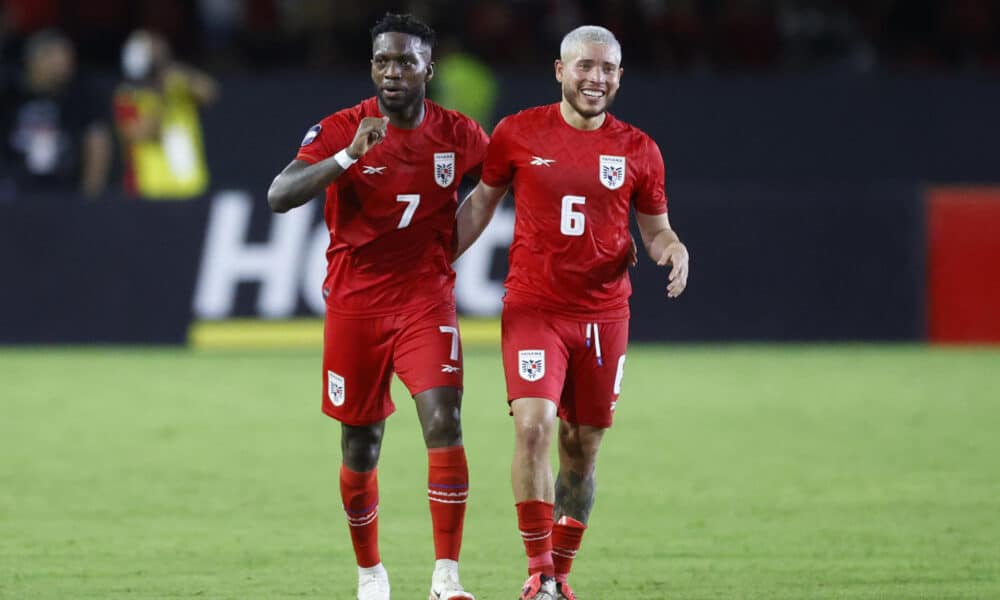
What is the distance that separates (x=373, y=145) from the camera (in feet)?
20.6

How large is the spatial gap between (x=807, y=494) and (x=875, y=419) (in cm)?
308

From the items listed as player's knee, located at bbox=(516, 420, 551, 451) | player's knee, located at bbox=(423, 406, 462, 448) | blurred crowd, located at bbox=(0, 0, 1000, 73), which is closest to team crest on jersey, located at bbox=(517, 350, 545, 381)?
player's knee, located at bbox=(516, 420, 551, 451)

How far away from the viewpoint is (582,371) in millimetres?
6707

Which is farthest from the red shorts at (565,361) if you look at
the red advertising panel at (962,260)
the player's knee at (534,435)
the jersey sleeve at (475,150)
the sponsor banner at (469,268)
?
the red advertising panel at (962,260)

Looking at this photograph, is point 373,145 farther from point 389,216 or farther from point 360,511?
point 360,511

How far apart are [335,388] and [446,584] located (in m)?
0.93

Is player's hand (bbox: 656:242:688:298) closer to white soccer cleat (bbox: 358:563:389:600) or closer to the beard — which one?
the beard

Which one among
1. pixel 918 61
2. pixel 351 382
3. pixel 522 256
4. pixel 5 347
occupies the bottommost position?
pixel 5 347

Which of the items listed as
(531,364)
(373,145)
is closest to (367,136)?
(373,145)

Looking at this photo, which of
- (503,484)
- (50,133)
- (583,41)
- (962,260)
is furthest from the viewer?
(962,260)

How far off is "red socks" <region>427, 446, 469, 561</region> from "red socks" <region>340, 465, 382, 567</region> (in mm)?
347

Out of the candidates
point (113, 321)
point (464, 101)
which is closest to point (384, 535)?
point (113, 321)

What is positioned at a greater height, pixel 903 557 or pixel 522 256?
pixel 522 256

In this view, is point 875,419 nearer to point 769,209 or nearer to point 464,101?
point 769,209
